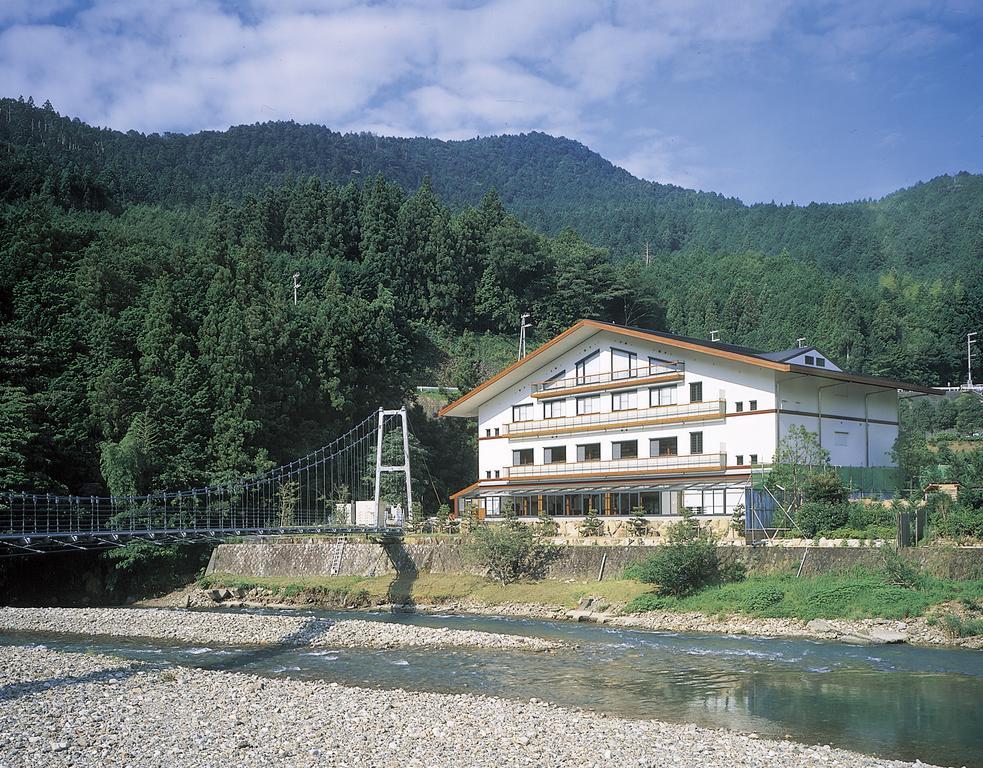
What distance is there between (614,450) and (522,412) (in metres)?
5.33

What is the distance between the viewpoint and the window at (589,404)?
38000 millimetres

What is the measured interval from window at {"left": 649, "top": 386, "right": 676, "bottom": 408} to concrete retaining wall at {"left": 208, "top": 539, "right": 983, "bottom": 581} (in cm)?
837

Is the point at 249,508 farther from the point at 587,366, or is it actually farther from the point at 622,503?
the point at 622,503

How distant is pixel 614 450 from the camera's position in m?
37.0

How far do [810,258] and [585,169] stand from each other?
88.8 meters

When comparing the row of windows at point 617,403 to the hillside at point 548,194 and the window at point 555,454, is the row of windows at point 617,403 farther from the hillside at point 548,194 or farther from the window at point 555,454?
the hillside at point 548,194

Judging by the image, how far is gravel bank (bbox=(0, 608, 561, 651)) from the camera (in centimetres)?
2217

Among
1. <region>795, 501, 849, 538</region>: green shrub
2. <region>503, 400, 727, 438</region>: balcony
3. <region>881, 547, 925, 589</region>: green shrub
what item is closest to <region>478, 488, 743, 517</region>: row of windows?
<region>503, 400, 727, 438</region>: balcony

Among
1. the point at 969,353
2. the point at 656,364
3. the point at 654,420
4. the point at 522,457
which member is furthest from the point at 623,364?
the point at 969,353

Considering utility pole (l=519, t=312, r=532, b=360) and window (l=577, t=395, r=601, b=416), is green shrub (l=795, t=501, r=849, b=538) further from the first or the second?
utility pole (l=519, t=312, r=532, b=360)

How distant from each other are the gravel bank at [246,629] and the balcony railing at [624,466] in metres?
13.3

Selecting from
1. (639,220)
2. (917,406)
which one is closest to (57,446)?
(917,406)

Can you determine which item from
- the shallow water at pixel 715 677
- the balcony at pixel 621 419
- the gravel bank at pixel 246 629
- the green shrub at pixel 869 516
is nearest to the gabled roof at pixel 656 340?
the balcony at pixel 621 419

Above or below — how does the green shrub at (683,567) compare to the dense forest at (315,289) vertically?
below
